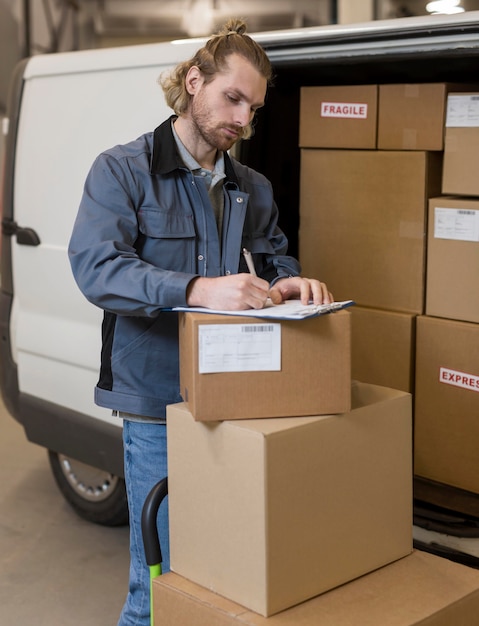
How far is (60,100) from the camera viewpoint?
10.3 feet

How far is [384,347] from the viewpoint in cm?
267

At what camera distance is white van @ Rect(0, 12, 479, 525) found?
2697 millimetres

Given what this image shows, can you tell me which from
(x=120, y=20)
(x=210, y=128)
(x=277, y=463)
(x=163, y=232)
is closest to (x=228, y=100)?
(x=210, y=128)

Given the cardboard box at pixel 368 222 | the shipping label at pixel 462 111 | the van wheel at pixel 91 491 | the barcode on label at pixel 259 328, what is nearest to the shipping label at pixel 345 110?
the cardboard box at pixel 368 222

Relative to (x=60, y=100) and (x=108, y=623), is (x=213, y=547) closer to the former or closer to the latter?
(x=108, y=623)

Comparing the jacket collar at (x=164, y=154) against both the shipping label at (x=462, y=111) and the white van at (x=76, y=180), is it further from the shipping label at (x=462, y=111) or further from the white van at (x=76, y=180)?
the shipping label at (x=462, y=111)

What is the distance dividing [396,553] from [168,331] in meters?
0.68

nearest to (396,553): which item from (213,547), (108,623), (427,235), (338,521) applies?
(338,521)

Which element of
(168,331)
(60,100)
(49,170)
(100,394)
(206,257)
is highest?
(60,100)

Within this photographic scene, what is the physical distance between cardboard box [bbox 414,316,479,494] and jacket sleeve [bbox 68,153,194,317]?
103 cm

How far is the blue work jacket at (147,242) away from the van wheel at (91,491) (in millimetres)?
1379

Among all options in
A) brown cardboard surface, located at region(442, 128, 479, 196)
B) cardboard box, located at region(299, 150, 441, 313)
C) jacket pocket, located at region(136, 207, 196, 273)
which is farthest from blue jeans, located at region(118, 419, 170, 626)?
brown cardboard surface, located at region(442, 128, 479, 196)

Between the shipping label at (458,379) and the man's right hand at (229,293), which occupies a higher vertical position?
the man's right hand at (229,293)

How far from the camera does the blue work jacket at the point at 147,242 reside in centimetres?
185
